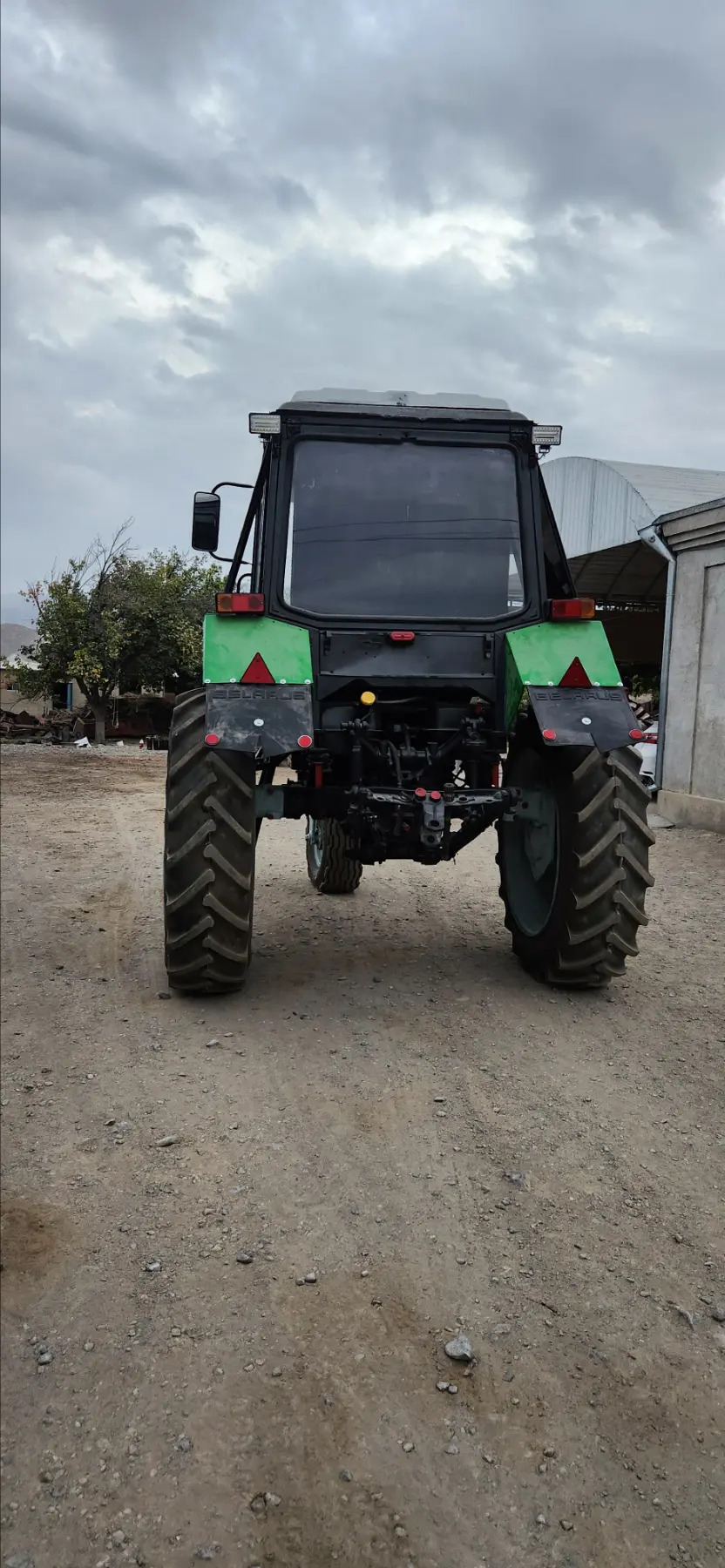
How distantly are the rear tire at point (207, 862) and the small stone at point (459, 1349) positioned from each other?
2.45 metres

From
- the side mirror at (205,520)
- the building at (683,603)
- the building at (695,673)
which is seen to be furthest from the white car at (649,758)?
the side mirror at (205,520)

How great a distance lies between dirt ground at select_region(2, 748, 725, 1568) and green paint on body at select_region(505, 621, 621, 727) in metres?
1.53

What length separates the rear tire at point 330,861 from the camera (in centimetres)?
675

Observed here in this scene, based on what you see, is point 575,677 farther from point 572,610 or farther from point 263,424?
point 263,424

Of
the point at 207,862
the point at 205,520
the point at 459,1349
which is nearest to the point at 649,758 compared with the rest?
the point at 205,520

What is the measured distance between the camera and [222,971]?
4695 mm

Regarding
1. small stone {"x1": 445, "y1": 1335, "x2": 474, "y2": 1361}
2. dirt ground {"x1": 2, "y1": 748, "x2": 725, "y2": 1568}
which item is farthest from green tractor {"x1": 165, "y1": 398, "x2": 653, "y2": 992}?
small stone {"x1": 445, "y1": 1335, "x2": 474, "y2": 1361}

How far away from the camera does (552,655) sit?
478 centimetres

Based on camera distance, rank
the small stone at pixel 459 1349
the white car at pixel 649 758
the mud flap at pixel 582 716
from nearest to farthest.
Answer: the small stone at pixel 459 1349 < the mud flap at pixel 582 716 < the white car at pixel 649 758

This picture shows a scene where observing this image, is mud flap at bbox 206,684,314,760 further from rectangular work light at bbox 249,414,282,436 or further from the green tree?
the green tree

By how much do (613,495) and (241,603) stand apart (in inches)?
401

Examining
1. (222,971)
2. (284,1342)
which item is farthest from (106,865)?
(284,1342)

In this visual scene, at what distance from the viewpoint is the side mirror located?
5.19 metres

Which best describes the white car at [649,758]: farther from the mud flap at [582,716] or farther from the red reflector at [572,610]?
the mud flap at [582,716]
